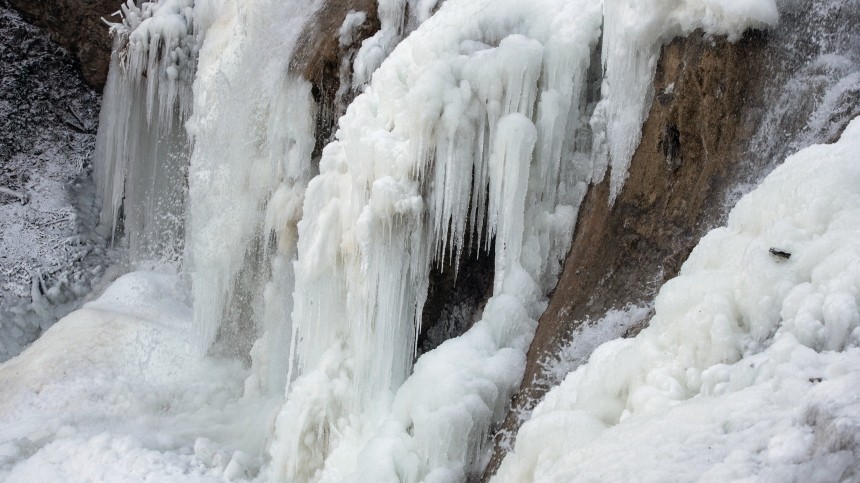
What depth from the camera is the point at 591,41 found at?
5242 mm

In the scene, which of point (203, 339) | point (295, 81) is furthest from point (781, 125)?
point (203, 339)

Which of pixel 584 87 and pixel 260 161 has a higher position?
pixel 584 87

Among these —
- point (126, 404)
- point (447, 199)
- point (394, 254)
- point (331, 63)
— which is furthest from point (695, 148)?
point (126, 404)

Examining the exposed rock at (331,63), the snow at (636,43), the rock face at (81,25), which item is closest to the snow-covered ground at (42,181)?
the rock face at (81,25)

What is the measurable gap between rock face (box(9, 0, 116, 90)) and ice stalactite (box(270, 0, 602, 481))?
5937mm

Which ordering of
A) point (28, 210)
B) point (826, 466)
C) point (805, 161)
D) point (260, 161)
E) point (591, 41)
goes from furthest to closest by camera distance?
point (28, 210) → point (260, 161) → point (591, 41) → point (805, 161) → point (826, 466)

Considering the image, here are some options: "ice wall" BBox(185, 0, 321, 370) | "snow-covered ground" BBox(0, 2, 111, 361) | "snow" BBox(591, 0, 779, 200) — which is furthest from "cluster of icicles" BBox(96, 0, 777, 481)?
"snow-covered ground" BBox(0, 2, 111, 361)

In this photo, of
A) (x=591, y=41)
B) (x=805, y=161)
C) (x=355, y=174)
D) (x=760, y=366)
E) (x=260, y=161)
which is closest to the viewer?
(x=760, y=366)

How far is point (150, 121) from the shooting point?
963cm

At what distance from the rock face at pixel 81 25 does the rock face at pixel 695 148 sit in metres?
7.75

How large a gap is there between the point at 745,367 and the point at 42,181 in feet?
32.8

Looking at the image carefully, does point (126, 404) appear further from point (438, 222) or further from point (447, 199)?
point (447, 199)

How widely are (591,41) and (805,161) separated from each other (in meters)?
2.06

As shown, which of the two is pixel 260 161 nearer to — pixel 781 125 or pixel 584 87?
pixel 584 87
